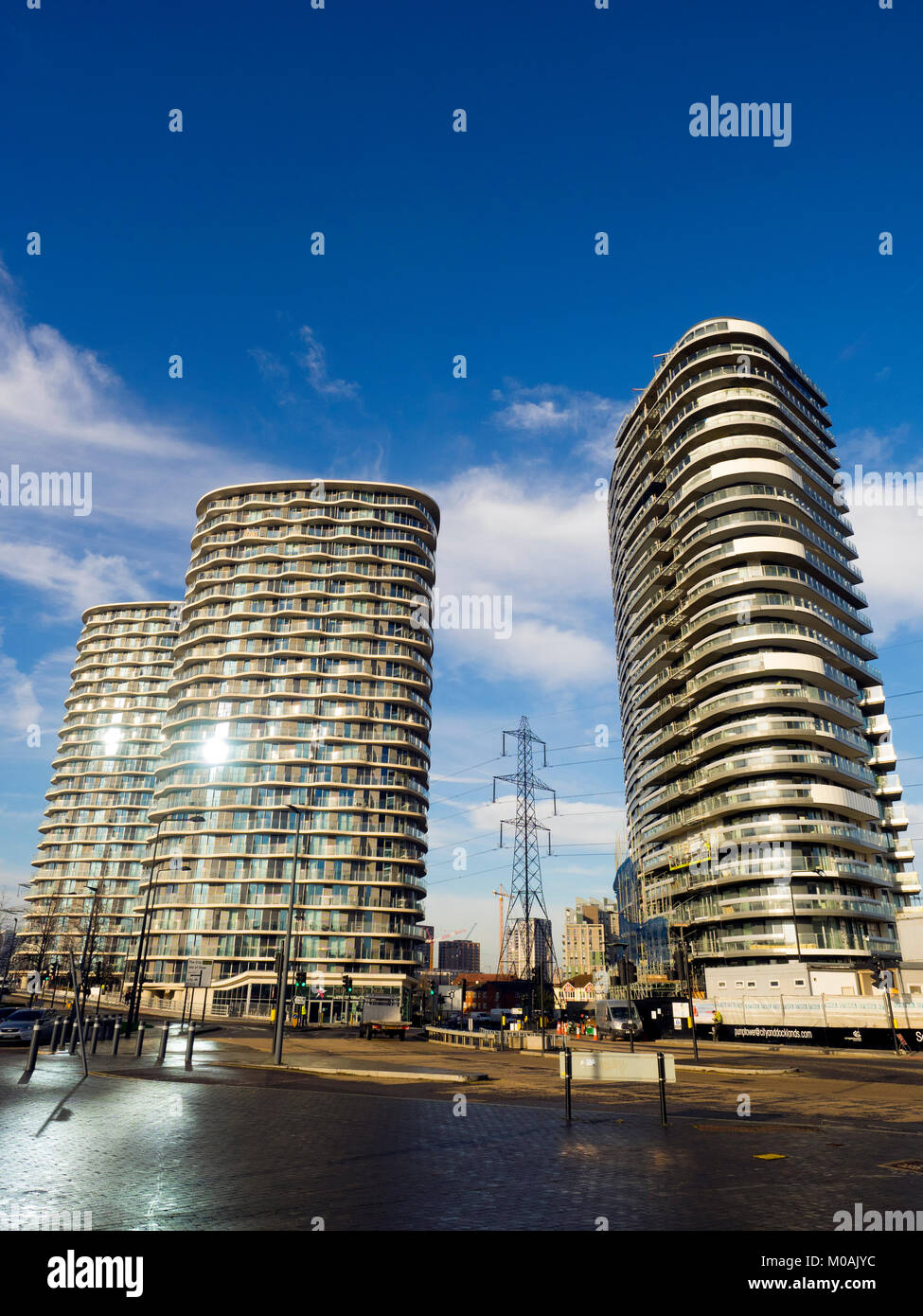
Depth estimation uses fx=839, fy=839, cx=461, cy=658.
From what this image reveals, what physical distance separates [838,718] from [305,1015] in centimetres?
5582

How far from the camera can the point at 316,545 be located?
96312 millimetres

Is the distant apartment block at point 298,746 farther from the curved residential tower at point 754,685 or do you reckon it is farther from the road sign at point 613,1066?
the road sign at point 613,1066

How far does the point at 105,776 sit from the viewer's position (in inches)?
5217

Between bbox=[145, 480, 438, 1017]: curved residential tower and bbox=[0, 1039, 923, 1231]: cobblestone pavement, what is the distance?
216 feet

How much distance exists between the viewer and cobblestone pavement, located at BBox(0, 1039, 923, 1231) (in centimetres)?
773

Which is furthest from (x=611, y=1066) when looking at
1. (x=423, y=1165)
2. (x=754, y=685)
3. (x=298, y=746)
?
(x=298, y=746)

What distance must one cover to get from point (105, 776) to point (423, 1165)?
13491cm

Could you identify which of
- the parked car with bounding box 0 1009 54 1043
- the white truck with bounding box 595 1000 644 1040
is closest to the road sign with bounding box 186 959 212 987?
the parked car with bounding box 0 1009 54 1043

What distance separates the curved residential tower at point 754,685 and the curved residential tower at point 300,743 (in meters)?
27.3

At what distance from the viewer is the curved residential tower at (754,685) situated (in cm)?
7162

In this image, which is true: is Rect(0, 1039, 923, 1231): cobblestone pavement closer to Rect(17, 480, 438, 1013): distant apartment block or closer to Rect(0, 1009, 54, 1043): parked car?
Rect(0, 1009, 54, 1043): parked car
